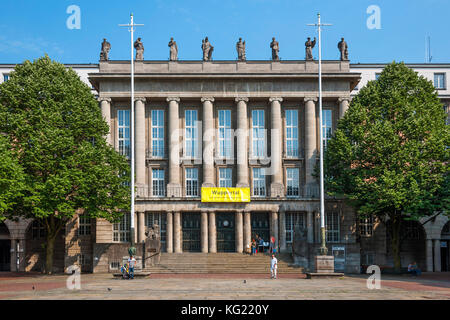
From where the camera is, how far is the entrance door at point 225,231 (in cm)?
5228

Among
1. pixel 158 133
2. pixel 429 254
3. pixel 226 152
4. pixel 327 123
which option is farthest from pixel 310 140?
pixel 429 254

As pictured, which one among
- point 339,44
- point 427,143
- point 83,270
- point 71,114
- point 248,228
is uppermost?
point 339,44

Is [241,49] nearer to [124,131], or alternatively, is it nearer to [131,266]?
[124,131]

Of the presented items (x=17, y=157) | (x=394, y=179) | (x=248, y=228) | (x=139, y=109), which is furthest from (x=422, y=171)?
(x=17, y=157)

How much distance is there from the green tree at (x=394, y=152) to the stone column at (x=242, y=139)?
358 inches

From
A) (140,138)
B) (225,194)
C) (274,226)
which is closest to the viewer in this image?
(274,226)

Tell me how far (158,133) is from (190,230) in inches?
424

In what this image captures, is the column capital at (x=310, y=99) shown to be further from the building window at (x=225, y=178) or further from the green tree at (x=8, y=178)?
the green tree at (x=8, y=178)

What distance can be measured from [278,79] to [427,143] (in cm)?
1706

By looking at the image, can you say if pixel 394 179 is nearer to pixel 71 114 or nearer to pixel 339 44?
pixel 339 44

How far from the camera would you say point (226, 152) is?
54062 mm

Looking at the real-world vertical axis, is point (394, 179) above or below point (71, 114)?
below
